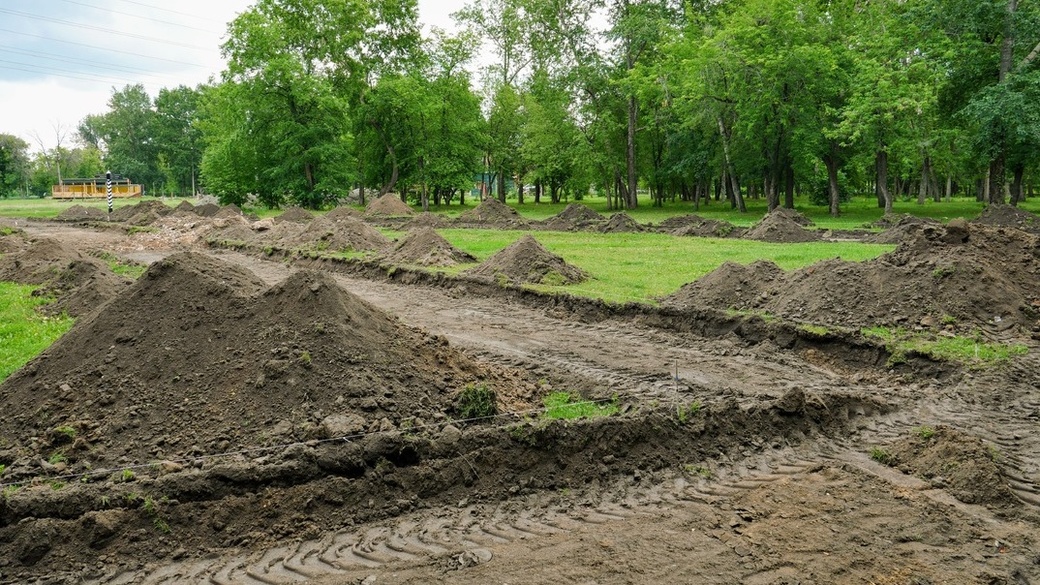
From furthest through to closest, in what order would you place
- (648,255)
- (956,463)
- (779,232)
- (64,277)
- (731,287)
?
(779,232) < (648,255) < (64,277) < (731,287) < (956,463)

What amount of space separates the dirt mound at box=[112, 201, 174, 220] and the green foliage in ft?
107

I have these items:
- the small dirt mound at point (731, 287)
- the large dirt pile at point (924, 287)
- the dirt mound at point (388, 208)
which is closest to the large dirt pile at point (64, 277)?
the small dirt mound at point (731, 287)

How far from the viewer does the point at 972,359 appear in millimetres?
8719

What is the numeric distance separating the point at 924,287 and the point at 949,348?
1.85m

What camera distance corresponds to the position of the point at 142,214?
36.8 m

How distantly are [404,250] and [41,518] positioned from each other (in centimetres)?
1473

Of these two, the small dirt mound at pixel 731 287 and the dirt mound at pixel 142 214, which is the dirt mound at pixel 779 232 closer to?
the small dirt mound at pixel 731 287

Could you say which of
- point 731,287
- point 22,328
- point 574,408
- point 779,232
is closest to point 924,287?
point 731,287

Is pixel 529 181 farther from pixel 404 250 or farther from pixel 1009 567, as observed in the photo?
pixel 1009 567

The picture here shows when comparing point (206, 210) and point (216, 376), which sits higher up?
point (206, 210)

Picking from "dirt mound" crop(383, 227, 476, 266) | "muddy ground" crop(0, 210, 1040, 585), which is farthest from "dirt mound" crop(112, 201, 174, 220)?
"muddy ground" crop(0, 210, 1040, 585)

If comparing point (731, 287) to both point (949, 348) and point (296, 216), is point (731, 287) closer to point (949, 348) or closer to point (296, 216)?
point (949, 348)

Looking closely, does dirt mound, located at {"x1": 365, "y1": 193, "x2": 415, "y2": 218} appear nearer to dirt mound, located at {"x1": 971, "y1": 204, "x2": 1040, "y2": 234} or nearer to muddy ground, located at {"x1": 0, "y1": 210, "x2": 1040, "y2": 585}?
dirt mound, located at {"x1": 971, "y1": 204, "x2": 1040, "y2": 234}

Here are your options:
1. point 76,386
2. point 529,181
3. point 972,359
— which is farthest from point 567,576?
point 529,181
